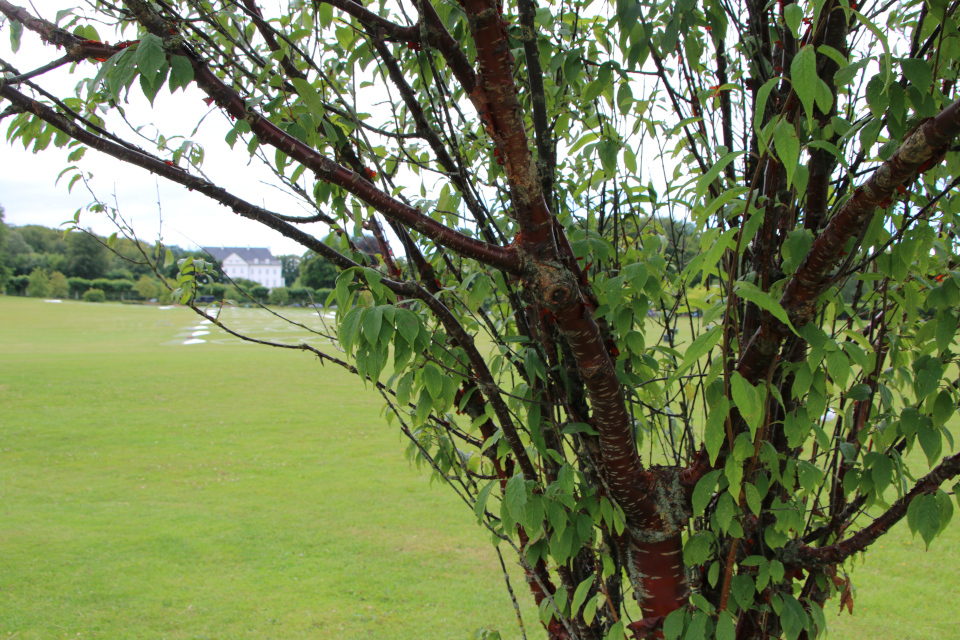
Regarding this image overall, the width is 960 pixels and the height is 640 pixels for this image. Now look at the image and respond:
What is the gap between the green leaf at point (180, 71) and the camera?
1.05 meters

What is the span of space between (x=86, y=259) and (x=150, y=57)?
226 ft

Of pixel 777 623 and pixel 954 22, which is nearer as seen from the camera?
pixel 954 22

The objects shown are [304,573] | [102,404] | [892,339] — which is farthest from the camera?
[102,404]

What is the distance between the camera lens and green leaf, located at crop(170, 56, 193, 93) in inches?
41.5

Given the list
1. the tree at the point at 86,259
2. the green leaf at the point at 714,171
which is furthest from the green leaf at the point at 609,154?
the tree at the point at 86,259

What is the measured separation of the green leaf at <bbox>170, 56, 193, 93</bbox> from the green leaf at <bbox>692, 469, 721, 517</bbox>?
4.58ft

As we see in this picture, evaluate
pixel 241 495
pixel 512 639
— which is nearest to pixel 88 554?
pixel 241 495

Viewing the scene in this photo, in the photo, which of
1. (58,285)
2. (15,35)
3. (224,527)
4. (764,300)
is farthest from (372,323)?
(58,285)

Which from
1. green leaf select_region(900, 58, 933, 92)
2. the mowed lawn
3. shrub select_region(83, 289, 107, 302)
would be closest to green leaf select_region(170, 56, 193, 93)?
green leaf select_region(900, 58, 933, 92)

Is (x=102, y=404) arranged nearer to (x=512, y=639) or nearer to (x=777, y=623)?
(x=512, y=639)

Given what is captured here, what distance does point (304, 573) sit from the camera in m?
Answer: 5.64

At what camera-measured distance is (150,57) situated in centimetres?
100

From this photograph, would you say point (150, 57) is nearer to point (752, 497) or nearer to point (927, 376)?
point (752, 497)

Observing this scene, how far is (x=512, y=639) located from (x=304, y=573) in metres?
2.14
